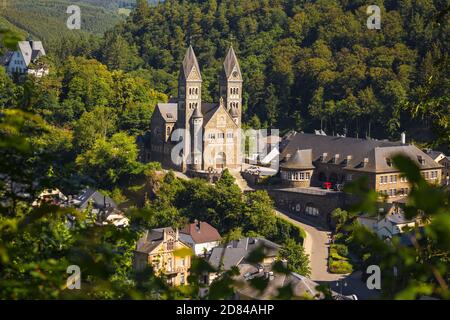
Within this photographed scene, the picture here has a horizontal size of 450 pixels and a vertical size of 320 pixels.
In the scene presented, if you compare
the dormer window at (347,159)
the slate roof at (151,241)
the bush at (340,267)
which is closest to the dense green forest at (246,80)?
the slate roof at (151,241)

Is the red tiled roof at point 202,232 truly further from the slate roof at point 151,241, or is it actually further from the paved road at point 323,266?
the paved road at point 323,266

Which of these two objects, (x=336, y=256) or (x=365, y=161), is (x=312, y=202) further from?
(x=336, y=256)

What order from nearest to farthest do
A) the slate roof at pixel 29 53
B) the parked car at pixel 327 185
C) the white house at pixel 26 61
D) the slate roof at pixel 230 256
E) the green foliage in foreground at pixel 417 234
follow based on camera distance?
1. the green foliage in foreground at pixel 417 234
2. the slate roof at pixel 230 256
3. the parked car at pixel 327 185
4. the white house at pixel 26 61
5. the slate roof at pixel 29 53

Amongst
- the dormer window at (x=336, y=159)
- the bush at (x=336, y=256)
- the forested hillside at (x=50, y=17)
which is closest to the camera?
the bush at (x=336, y=256)

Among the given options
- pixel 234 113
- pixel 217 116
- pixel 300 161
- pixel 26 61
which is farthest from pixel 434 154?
pixel 26 61

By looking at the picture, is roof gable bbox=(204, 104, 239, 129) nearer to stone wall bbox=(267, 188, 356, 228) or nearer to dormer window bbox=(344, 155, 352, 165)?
stone wall bbox=(267, 188, 356, 228)

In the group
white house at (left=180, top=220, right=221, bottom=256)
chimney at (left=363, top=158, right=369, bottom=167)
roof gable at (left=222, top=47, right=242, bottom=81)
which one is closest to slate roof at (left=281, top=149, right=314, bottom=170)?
chimney at (left=363, top=158, right=369, bottom=167)
